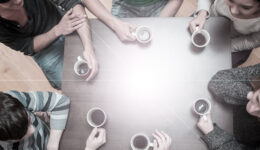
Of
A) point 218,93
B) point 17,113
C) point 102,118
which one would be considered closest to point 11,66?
point 17,113

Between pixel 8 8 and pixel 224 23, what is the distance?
111 centimetres

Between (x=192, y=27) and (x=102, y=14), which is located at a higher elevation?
(x=192, y=27)

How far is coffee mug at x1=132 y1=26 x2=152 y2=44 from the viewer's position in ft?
3.63

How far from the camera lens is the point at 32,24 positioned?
138 centimetres

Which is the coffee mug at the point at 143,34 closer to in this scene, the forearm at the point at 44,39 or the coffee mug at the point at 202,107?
the coffee mug at the point at 202,107

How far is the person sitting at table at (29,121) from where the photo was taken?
0.94 meters

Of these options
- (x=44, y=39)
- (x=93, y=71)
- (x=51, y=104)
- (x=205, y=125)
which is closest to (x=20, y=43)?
(x=44, y=39)

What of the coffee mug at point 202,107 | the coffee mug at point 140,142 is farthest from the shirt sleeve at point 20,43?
the coffee mug at point 202,107

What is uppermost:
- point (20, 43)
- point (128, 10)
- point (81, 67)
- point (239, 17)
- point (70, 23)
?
point (239, 17)

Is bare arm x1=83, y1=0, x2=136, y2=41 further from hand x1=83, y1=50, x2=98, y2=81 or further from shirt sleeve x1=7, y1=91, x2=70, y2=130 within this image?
shirt sleeve x1=7, y1=91, x2=70, y2=130

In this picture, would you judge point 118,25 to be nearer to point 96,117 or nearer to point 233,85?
Answer: point 96,117

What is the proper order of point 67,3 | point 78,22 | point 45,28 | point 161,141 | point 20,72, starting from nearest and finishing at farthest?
1. point 161,141
2. point 78,22
3. point 67,3
4. point 45,28
5. point 20,72

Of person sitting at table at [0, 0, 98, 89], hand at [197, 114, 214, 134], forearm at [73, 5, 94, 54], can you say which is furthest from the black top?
hand at [197, 114, 214, 134]

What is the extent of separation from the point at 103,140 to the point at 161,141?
10.3 inches
